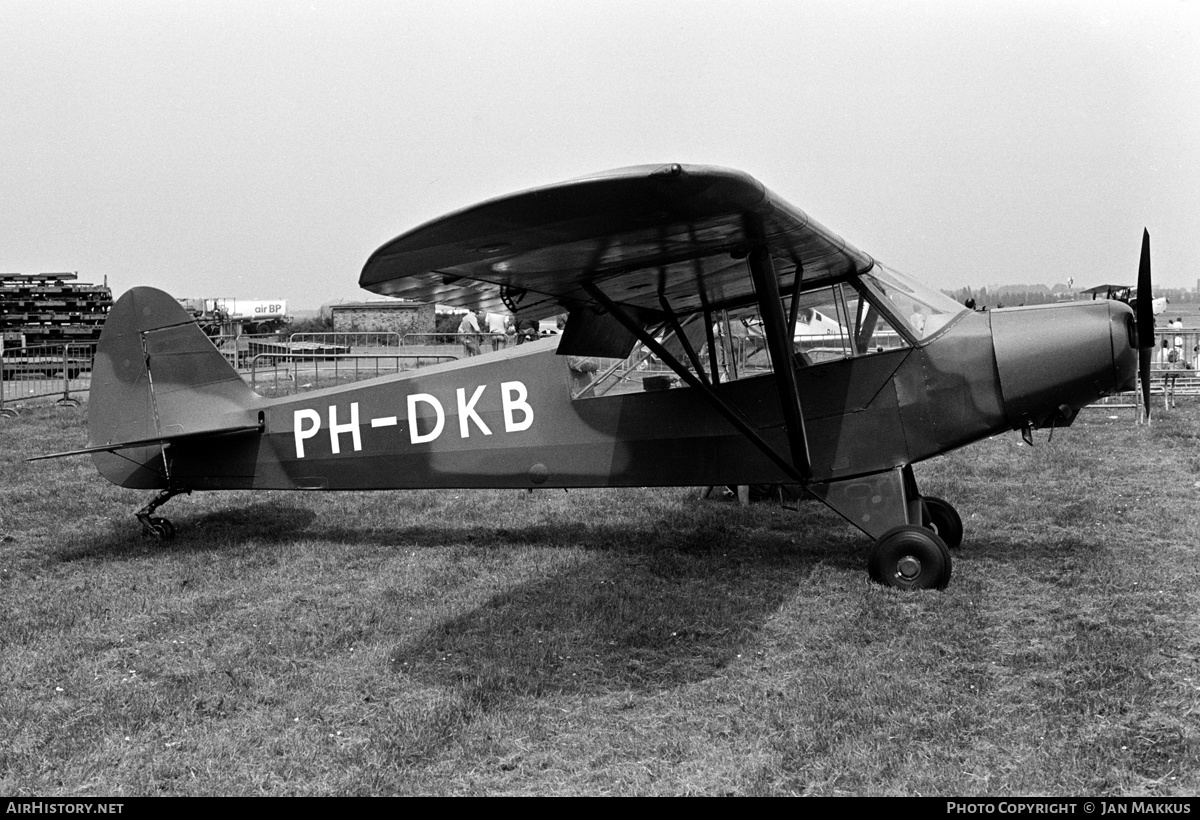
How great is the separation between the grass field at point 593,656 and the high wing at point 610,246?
188cm

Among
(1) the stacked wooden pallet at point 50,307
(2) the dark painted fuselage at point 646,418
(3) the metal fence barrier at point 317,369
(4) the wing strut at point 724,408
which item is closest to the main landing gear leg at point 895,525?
(2) the dark painted fuselage at point 646,418

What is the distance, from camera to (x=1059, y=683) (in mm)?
4199

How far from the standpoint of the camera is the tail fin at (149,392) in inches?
288

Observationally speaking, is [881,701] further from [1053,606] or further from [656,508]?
[656,508]

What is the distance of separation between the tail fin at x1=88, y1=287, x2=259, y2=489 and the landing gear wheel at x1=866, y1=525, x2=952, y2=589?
476cm

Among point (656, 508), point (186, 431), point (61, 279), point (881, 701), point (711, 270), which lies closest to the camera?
point (881, 701)

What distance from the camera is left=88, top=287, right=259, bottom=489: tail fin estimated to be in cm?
732

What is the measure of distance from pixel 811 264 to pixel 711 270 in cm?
64

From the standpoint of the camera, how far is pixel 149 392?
736 centimetres

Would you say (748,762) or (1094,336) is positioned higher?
(1094,336)

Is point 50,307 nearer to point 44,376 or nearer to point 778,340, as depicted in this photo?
point 44,376

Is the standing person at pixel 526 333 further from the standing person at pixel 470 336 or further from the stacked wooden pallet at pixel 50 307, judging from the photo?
the stacked wooden pallet at pixel 50 307

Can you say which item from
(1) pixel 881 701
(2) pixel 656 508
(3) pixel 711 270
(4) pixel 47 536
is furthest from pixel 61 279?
(1) pixel 881 701

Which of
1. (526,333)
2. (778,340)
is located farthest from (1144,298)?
(526,333)
